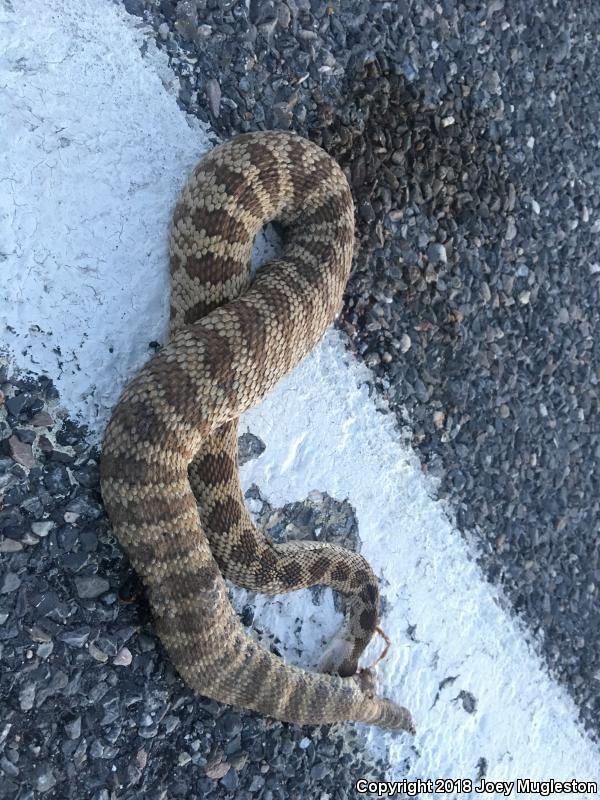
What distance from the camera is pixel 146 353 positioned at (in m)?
3.63

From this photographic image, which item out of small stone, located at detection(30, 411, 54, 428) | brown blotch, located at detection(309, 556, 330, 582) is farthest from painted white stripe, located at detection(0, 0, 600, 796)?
brown blotch, located at detection(309, 556, 330, 582)

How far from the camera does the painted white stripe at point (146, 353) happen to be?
345 cm

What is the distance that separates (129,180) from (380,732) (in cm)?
306

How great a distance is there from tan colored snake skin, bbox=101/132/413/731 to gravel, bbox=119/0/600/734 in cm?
54

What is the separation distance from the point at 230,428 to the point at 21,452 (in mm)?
908

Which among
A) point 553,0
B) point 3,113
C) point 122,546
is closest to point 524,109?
point 553,0

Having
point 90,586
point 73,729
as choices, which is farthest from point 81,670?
point 90,586

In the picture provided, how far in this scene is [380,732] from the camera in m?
4.06

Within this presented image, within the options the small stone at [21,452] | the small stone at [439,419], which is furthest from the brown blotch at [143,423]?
the small stone at [439,419]

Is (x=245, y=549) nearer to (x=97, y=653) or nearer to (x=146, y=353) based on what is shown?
(x=97, y=653)

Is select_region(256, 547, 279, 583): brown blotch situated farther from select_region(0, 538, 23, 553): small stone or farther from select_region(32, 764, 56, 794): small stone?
select_region(32, 764, 56, 794): small stone

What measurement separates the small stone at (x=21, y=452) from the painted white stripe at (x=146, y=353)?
28 centimetres

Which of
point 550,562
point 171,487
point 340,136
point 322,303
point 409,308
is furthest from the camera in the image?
point 550,562

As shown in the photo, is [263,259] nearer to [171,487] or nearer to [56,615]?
[171,487]
